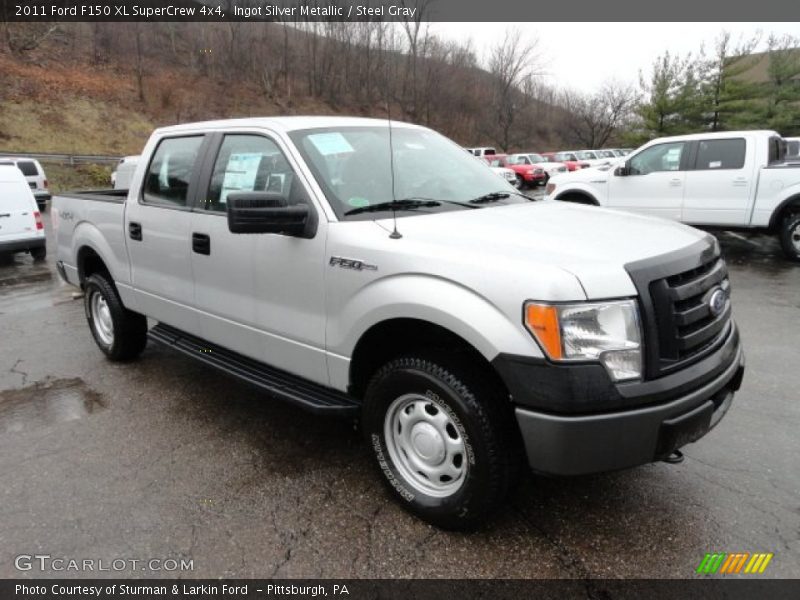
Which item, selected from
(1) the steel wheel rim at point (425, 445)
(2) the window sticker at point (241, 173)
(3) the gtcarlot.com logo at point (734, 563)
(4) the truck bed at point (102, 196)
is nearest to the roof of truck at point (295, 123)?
(2) the window sticker at point (241, 173)

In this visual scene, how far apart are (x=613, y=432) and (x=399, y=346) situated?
1.11m

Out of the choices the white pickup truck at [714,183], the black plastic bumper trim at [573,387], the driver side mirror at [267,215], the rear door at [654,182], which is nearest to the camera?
the black plastic bumper trim at [573,387]

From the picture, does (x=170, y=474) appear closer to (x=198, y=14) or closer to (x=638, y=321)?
(x=638, y=321)

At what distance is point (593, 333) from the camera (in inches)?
86.4

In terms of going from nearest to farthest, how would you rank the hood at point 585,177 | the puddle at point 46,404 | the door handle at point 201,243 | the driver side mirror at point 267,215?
the driver side mirror at point 267,215, the door handle at point 201,243, the puddle at point 46,404, the hood at point 585,177

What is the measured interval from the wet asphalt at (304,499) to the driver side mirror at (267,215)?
1.39m

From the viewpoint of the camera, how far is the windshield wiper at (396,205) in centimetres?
298

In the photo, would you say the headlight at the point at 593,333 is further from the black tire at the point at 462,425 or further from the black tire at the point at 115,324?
the black tire at the point at 115,324

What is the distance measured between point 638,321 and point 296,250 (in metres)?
1.71

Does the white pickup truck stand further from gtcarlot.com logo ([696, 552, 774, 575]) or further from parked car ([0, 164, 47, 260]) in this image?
parked car ([0, 164, 47, 260])

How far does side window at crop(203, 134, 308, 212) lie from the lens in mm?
3178

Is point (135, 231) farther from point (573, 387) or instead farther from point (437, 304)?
point (573, 387)

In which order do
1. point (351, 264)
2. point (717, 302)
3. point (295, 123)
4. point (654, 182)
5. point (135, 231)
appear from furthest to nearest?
point (654, 182) < point (135, 231) < point (295, 123) < point (351, 264) < point (717, 302)

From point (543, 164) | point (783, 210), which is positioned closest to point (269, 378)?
point (783, 210)
